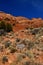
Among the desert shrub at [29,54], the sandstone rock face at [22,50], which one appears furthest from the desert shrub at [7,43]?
the desert shrub at [29,54]

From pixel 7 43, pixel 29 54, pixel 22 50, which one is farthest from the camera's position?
pixel 7 43

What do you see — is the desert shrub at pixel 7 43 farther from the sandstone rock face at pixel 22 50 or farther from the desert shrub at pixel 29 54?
the desert shrub at pixel 29 54

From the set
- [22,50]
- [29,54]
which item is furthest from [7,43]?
[29,54]

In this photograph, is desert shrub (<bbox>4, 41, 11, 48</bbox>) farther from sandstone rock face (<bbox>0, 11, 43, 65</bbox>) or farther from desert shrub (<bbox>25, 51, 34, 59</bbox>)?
desert shrub (<bbox>25, 51, 34, 59</bbox>)

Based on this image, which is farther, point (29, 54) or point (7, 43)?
point (7, 43)

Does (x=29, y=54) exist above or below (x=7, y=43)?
below

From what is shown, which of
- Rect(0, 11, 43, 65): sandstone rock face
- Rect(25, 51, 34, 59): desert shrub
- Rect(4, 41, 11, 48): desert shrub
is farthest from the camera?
Rect(4, 41, 11, 48): desert shrub

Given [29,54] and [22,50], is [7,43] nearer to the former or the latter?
[22,50]

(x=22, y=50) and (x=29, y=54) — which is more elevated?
(x=22, y=50)

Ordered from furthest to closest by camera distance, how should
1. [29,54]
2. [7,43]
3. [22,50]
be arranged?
[7,43], [22,50], [29,54]

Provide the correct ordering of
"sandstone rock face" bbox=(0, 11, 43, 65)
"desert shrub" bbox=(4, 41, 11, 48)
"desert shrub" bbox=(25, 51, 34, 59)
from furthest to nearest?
"desert shrub" bbox=(4, 41, 11, 48) < "desert shrub" bbox=(25, 51, 34, 59) < "sandstone rock face" bbox=(0, 11, 43, 65)

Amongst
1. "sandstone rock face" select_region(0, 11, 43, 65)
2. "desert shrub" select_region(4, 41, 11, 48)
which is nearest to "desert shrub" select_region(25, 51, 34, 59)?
"sandstone rock face" select_region(0, 11, 43, 65)

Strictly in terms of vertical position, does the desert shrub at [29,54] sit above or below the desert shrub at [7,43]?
below

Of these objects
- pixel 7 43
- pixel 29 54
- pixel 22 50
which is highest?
pixel 7 43
